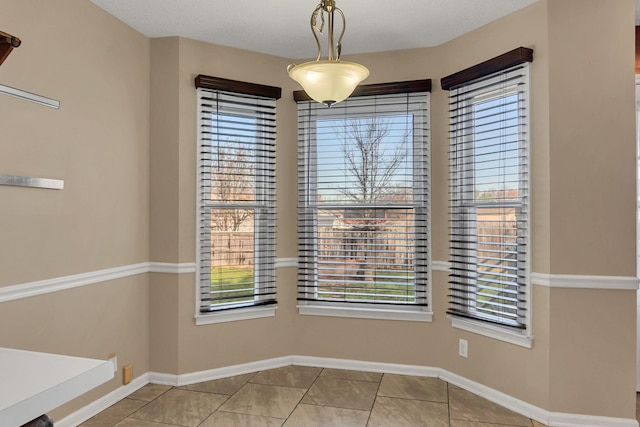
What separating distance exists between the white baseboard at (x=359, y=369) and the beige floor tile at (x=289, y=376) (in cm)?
7

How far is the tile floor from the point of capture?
110 inches

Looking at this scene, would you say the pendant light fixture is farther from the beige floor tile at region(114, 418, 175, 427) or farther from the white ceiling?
the beige floor tile at region(114, 418, 175, 427)

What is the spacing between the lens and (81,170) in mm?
2768

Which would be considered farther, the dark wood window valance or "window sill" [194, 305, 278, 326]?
"window sill" [194, 305, 278, 326]

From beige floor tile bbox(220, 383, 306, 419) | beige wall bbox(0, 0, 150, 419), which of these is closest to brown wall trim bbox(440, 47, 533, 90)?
beige wall bbox(0, 0, 150, 419)

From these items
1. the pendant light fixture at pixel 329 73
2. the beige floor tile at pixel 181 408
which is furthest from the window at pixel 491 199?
the beige floor tile at pixel 181 408

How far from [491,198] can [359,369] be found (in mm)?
1682

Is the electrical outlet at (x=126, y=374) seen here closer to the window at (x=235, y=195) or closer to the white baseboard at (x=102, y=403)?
the white baseboard at (x=102, y=403)

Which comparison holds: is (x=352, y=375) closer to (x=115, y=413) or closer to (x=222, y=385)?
(x=222, y=385)

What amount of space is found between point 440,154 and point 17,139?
271cm

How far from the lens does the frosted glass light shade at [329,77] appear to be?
6.38 ft

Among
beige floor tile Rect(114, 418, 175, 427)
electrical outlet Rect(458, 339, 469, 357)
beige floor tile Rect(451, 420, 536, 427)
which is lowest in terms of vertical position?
beige floor tile Rect(114, 418, 175, 427)

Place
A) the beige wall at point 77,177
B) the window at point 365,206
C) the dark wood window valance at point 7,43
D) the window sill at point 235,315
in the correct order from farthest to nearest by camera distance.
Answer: the window at point 365,206
the window sill at point 235,315
the beige wall at point 77,177
the dark wood window valance at point 7,43

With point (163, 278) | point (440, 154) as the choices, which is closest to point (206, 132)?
point (163, 278)
